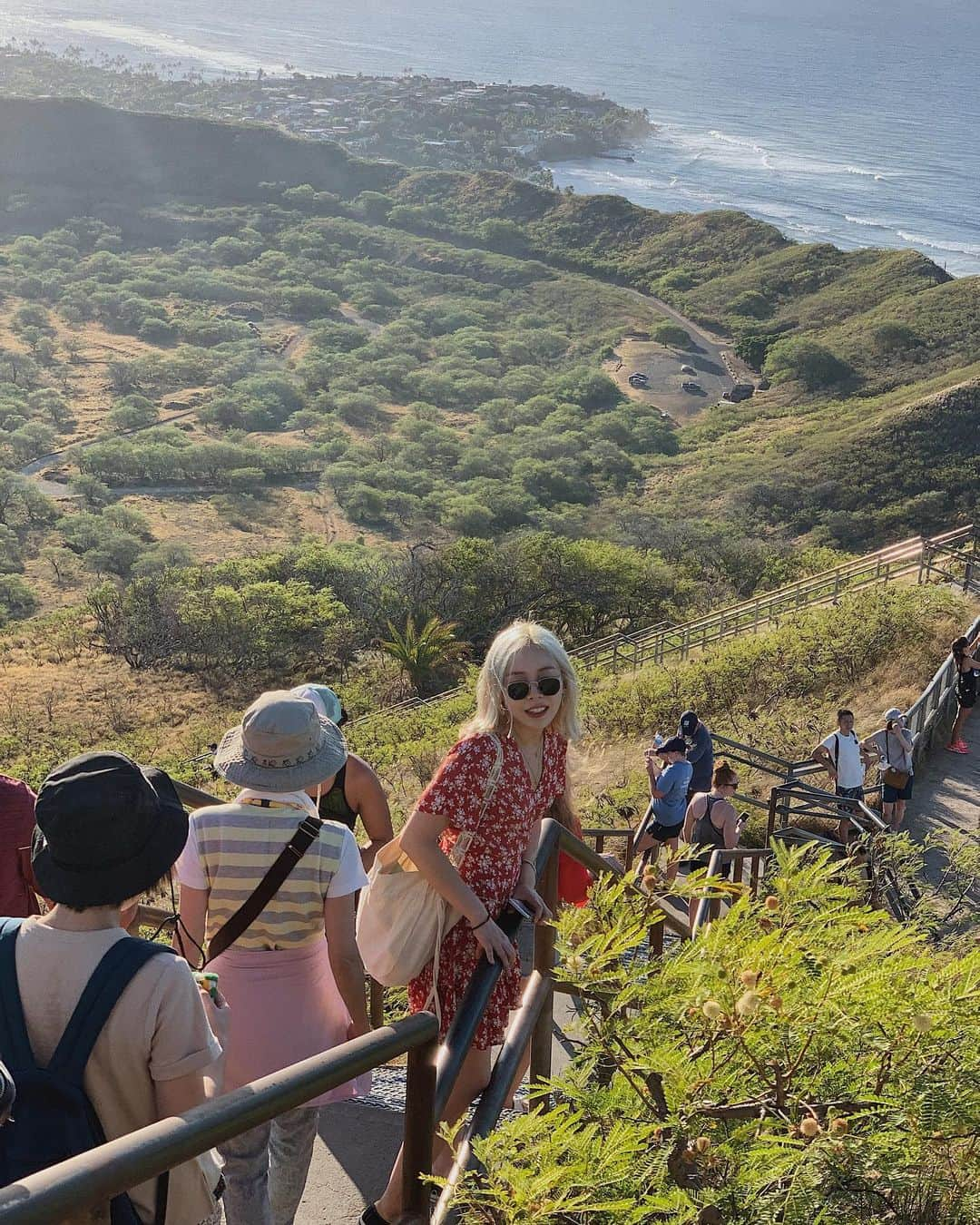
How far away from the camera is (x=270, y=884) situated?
2.70 meters

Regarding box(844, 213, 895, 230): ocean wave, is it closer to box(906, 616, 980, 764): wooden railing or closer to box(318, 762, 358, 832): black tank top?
box(906, 616, 980, 764): wooden railing

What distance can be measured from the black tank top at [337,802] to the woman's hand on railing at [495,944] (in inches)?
37.1

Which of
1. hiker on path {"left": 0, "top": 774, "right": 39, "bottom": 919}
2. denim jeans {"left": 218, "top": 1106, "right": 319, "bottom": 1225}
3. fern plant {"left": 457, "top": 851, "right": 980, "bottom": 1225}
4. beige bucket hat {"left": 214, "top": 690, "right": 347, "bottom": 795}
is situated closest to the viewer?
fern plant {"left": 457, "top": 851, "right": 980, "bottom": 1225}

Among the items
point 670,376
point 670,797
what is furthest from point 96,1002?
point 670,376

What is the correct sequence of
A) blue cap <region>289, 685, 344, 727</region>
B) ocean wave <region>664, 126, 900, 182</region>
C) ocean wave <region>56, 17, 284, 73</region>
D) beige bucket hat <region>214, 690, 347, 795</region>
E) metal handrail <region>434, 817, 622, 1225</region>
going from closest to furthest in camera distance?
metal handrail <region>434, 817, 622, 1225</region> < beige bucket hat <region>214, 690, 347, 795</region> < blue cap <region>289, 685, 344, 727</region> < ocean wave <region>664, 126, 900, 182</region> < ocean wave <region>56, 17, 284, 73</region>

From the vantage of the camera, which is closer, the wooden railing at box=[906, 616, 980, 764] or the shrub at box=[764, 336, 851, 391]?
the wooden railing at box=[906, 616, 980, 764]

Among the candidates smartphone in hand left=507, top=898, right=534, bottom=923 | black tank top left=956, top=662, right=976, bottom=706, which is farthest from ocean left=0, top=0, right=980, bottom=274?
smartphone in hand left=507, top=898, right=534, bottom=923

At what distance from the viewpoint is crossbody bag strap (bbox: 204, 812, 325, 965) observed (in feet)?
8.85

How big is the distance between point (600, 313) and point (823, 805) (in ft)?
211

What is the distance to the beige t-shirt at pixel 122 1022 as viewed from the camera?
1.87 metres

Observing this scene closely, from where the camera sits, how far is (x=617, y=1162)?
2.02 meters

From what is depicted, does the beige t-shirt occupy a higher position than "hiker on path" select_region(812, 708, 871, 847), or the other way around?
the beige t-shirt

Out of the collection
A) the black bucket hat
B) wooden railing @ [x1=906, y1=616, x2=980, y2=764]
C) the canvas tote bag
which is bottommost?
wooden railing @ [x1=906, y1=616, x2=980, y2=764]

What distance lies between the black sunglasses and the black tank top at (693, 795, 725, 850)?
158 inches
